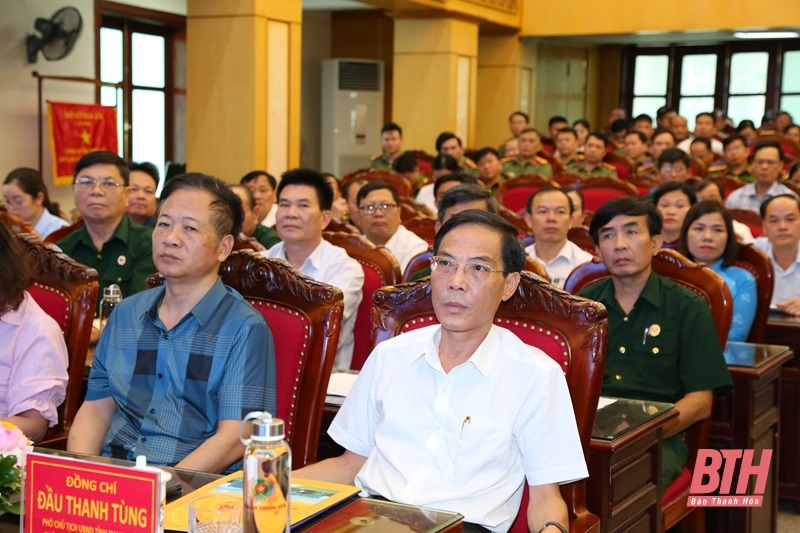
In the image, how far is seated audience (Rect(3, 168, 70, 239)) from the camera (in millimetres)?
5613

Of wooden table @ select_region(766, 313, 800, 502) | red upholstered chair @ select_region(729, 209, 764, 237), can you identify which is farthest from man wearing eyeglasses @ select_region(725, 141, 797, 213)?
wooden table @ select_region(766, 313, 800, 502)

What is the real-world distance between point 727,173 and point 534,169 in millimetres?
1780

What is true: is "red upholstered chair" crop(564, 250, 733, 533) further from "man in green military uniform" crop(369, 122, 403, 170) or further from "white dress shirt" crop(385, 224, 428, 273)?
"man in green military uniform" crop(369, 122, 403, 170)

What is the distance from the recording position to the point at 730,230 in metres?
3.82

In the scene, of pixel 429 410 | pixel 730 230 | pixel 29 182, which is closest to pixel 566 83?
pixel 29 182

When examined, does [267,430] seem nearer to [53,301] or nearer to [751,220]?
[53,301]

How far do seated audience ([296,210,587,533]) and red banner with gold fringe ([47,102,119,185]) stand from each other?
7.04 m

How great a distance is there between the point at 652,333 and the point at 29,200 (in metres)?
3.93

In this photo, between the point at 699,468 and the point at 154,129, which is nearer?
the point at 699,468

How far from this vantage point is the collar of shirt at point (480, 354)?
1904 millimetres

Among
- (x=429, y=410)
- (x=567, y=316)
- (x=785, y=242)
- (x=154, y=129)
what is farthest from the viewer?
(x=154, y=129)

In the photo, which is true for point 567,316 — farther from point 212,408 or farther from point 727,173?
point 727,173

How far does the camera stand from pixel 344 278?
11.3ft

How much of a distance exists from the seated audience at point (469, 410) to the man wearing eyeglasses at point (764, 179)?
5.87 meters
